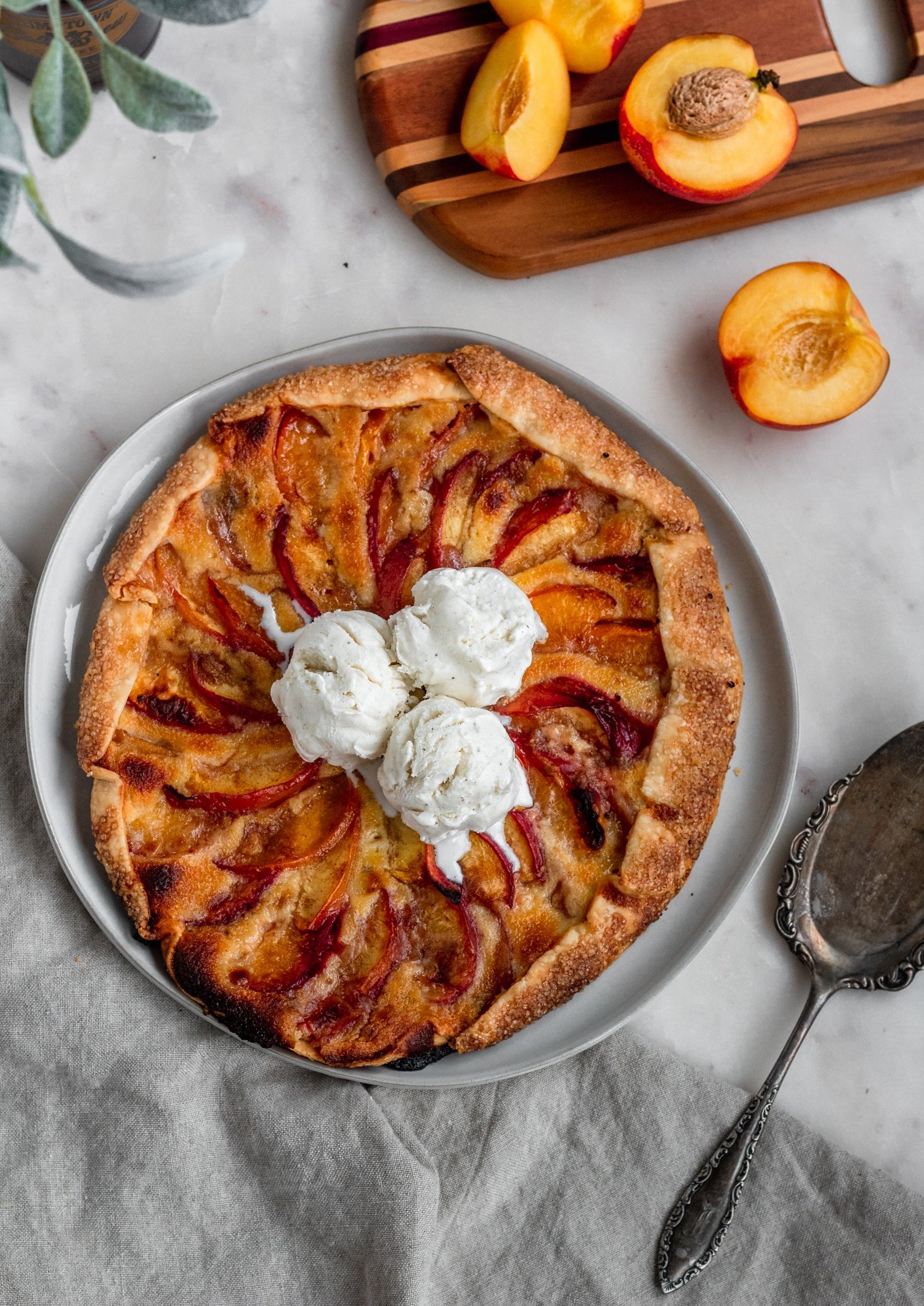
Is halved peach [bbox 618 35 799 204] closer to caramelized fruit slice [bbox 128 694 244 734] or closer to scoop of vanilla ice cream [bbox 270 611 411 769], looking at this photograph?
scoop of vanilla ice cream [bbox 270 611 411 769]

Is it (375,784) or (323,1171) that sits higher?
(375,784)

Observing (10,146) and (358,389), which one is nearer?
(10,146)

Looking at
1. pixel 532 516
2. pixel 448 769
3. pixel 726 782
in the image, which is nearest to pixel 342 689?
pixel 448 769

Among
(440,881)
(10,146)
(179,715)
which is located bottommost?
(440,881)

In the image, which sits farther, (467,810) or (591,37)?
(591,37)

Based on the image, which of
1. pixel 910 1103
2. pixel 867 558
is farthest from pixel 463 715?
pixel 910 1103

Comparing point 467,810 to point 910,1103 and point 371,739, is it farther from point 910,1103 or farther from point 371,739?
point 910,1103

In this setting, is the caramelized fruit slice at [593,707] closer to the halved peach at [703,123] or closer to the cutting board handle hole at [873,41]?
the halved peach at [703,123]

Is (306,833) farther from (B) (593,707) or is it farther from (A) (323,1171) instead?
(A) (323,1171)
